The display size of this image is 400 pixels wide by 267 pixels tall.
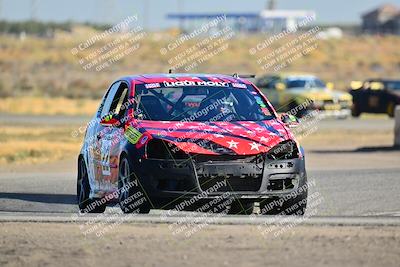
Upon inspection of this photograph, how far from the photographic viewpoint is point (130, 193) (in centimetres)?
1112

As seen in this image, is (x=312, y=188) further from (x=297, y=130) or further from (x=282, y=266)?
(x=297, y=130)

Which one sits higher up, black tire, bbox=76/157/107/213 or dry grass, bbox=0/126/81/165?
black tire, bbox=76/157/107/213

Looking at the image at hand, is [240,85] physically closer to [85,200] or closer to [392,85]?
[85,200]

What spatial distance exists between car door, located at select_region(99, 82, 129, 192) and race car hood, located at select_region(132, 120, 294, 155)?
351 millimetres

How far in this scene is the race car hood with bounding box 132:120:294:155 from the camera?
10938 mm

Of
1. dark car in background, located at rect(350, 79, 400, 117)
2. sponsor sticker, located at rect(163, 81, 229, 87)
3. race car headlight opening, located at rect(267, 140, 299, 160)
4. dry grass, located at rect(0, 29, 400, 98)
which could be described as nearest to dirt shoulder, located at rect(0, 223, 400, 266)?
race car headlight opening, located at rect(267, 140, 299, 160)

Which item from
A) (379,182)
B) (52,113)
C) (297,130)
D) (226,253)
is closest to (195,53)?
(52,113)

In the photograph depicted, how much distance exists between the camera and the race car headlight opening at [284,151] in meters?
11.0

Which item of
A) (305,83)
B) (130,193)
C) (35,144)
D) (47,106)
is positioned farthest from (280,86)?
(130,193)

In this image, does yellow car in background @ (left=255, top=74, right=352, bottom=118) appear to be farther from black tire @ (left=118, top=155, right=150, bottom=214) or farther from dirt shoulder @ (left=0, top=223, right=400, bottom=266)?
dirt shoulder @ (left=0, top=223, right=400, bottom=266)

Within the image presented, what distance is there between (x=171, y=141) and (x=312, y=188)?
5.02 meters

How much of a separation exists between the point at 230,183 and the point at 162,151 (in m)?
0.72

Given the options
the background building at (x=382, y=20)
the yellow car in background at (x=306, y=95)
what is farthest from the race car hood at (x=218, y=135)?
the background building at (x=382, y=20)

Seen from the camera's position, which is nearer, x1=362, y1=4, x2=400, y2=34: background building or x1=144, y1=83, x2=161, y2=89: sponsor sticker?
x1=144, y1=83, x2=161, y2=89: sponsor sticker
